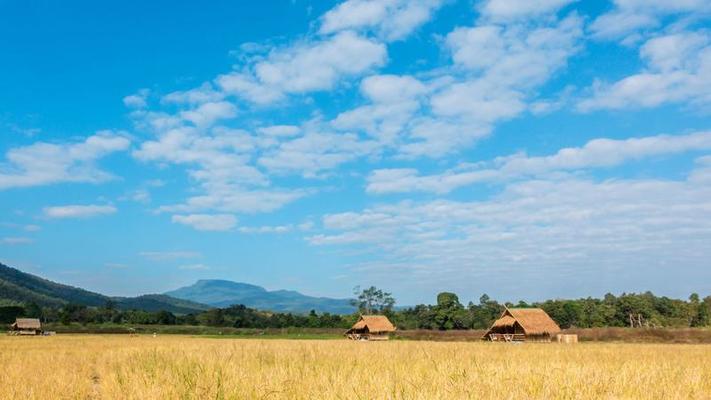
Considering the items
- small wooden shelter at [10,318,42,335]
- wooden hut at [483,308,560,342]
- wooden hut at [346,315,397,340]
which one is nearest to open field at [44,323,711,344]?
wooden hut at [346,315,397,340]

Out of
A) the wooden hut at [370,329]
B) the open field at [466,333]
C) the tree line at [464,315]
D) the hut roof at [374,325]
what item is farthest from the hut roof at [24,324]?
the hut roof at [374,325]

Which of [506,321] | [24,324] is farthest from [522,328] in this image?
[24,324]

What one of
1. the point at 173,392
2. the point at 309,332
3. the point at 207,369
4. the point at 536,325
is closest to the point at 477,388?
the point at 173,392

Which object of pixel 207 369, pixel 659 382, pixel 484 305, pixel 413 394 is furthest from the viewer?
pixel 484 305

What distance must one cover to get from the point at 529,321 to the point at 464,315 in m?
27.8

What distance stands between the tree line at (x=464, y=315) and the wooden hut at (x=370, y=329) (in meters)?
12.9

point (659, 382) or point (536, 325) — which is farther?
point (536, 325)

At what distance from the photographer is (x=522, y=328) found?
171 feet

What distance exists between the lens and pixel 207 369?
939 centimetres

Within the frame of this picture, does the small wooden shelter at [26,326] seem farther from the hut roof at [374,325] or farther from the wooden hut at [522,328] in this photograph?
the wooden hut at [522,328]

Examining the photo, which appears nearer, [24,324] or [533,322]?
[533,322]

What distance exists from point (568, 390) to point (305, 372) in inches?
171

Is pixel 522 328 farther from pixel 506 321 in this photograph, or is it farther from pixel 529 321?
pixel 506 321

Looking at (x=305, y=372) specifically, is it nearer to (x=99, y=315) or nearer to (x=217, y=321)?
(x=217, y=321)
